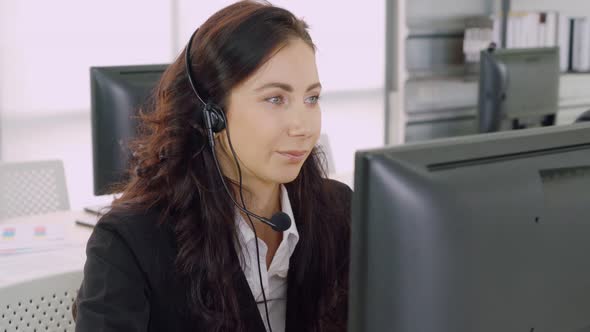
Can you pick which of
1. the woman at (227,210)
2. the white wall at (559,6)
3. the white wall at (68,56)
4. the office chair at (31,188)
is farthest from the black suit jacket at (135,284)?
the white wall at (559,6)

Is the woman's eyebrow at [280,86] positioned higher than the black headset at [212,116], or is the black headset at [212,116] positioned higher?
the woman's eyebrow at [280,86]

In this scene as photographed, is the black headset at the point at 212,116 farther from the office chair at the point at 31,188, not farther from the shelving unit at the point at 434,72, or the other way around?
the shelving unit at the point at 434,72

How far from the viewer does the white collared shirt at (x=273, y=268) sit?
→ 1.17m

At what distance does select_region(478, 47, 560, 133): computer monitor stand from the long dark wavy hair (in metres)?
2.24

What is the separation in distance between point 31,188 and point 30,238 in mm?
411

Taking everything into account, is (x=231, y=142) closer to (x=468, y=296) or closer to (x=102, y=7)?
(x=468, y=296)

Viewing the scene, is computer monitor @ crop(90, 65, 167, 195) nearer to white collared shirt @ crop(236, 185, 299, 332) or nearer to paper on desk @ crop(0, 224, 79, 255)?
paper on desk @ crop(0, 224, 79, 255)

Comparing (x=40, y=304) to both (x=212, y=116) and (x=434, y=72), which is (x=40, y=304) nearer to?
(x=212, y=116)

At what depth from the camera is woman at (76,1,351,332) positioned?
1.07 m

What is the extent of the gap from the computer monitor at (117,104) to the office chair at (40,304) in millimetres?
448

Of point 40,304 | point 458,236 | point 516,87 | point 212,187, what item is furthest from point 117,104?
point 516,87

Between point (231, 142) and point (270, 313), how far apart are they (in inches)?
10.7

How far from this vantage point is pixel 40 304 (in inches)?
53.2

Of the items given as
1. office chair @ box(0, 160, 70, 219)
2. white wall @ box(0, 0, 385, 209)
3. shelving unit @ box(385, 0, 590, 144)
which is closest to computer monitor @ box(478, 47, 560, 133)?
shelving unit @ box(385, 0, 590, 144)
